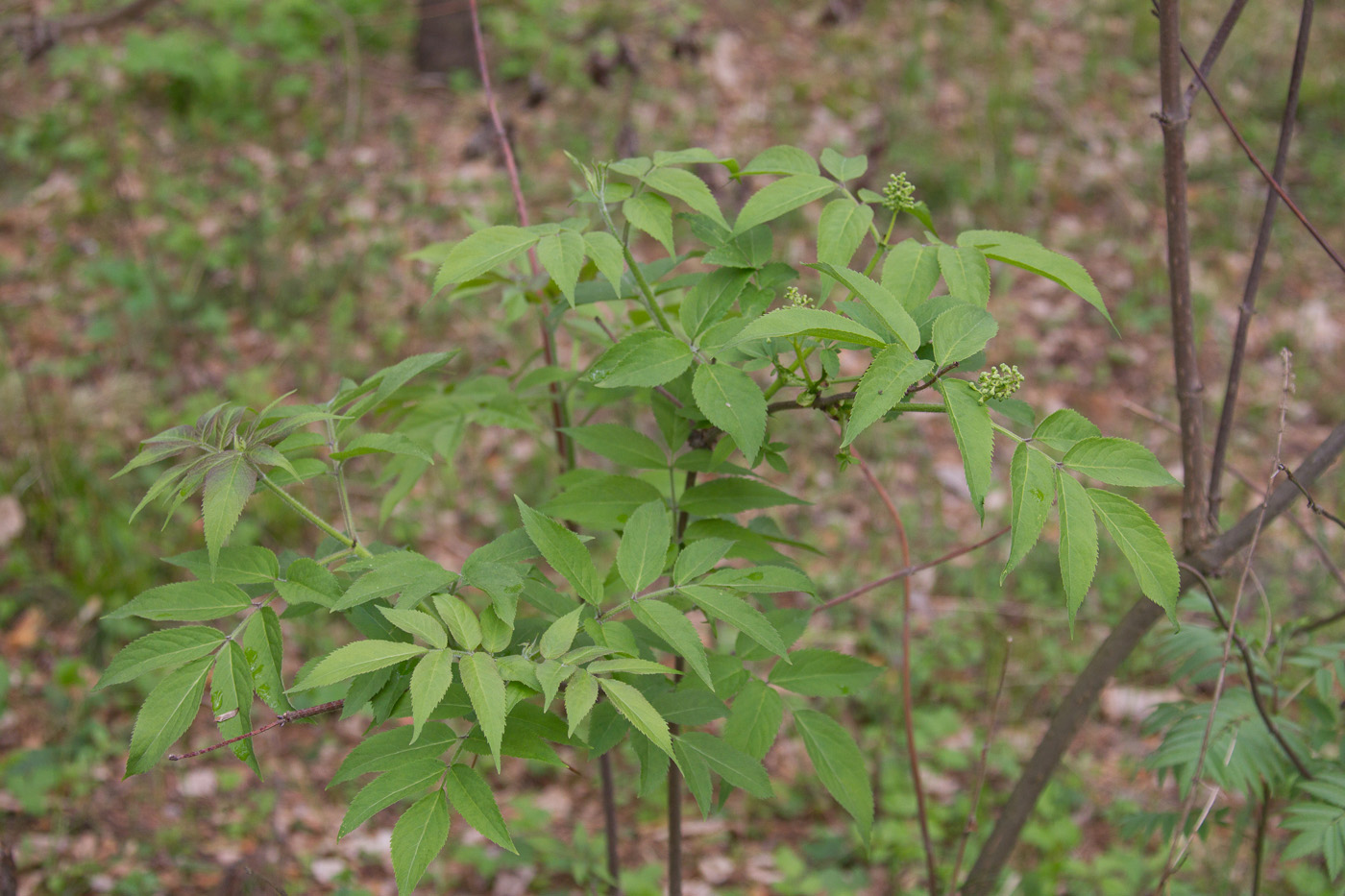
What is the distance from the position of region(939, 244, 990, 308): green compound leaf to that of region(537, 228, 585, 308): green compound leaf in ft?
1.46

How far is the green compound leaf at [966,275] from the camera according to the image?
1191 mm

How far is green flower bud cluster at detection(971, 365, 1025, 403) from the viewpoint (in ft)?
3.54

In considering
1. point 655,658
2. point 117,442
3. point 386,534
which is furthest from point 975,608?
point 117,442

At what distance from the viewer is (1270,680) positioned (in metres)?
1.73

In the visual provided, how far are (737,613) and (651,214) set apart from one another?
20.3 inches

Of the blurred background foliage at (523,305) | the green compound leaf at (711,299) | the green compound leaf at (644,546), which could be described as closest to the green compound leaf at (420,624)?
the green compound leaf at (644,546)

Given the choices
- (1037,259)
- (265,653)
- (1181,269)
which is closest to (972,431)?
(1037,259)

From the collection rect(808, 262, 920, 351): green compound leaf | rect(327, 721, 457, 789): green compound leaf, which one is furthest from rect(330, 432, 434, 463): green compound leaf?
rect(808, 262, 920, 351): green compound leaf

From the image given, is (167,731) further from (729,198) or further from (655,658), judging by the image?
(729,198)

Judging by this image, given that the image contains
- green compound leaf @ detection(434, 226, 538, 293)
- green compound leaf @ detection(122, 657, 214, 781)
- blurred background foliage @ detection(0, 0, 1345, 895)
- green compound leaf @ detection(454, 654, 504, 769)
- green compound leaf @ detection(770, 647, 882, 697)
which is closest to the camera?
green compound leaf @ detection(454, 654, 504, 769)

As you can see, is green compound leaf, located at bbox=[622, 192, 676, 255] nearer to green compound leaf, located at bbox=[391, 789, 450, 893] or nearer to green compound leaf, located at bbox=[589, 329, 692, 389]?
green compound leaf, located at bbox=[589, 329, 692, 389]

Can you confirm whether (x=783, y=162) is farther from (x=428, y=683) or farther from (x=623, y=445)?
(x=428, y=683)

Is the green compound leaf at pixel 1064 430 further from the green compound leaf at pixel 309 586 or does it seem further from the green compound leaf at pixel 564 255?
the green compound leaf at pixel 309 586

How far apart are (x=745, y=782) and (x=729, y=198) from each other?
3.59 m
